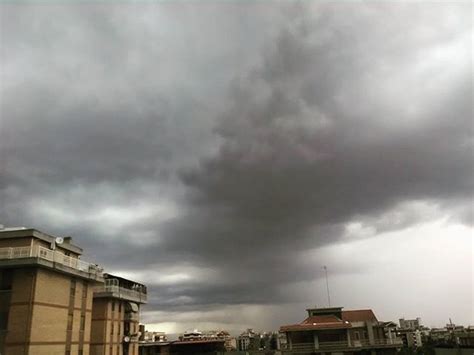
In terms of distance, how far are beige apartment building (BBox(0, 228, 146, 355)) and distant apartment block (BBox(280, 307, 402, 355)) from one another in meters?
32.5

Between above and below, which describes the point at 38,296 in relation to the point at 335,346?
above

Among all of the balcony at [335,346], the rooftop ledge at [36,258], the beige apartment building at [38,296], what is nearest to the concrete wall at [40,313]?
the beige apartment building at [38,296]

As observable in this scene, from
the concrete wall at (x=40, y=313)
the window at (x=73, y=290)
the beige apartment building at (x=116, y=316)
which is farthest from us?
the beige apartment building at (x=116, y=316)

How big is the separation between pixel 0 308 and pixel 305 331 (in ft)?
143

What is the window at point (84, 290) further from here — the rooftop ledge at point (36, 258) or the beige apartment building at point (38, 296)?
the rooftop ledge at point (36, 258)

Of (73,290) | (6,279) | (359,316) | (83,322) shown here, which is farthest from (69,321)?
(359,316)

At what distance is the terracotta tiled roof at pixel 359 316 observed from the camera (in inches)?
2772

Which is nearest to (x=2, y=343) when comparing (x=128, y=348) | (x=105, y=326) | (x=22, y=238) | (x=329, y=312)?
(x=22, y=238)

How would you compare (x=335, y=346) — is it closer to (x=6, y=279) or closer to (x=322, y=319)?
(x=322, y=319)

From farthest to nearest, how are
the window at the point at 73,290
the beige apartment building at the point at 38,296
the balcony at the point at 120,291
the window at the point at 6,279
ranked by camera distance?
the balcony at the point at 120,291 → the window at the point at 73,290 → the window at the point at 6,279 → the beige apartment building at the point at 38,296

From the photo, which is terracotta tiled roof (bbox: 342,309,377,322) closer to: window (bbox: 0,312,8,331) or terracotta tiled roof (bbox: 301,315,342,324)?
terracotta tiled roof (bbox: 301,315,342,324)

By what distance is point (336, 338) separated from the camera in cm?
6362

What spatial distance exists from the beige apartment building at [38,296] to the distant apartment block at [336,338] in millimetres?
32519

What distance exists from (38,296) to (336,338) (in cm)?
4434
